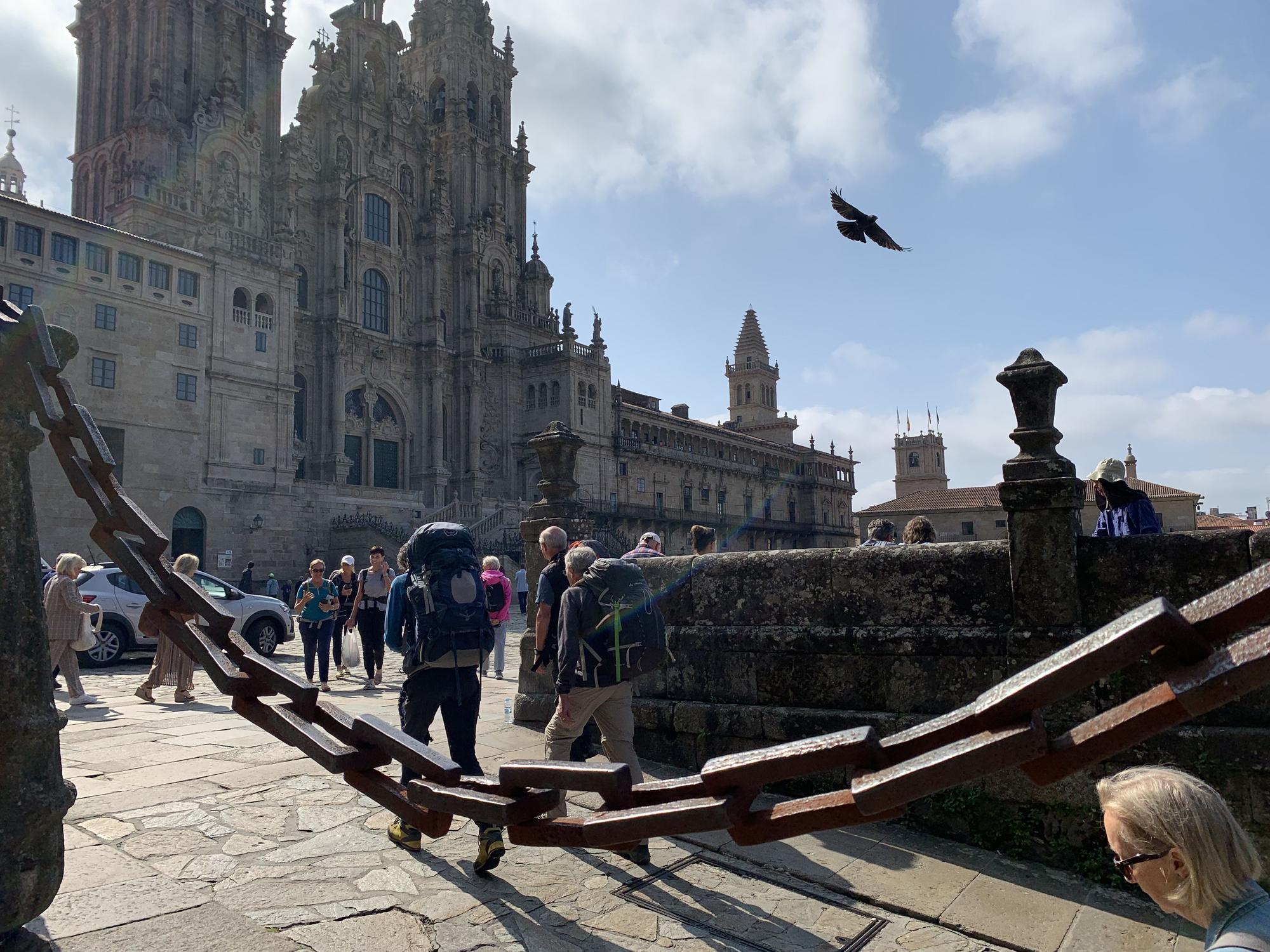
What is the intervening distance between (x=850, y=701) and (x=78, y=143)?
4465 cm

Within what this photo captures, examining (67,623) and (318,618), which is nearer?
(67,623)

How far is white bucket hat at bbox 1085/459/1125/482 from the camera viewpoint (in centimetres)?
565

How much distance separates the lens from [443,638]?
184 inches

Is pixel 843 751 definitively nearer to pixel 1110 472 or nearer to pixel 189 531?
pixel 1110 472

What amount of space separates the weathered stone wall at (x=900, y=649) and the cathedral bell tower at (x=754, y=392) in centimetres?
7974

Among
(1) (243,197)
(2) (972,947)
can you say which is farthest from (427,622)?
(1) (243,197)

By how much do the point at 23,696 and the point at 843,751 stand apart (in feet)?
7.60

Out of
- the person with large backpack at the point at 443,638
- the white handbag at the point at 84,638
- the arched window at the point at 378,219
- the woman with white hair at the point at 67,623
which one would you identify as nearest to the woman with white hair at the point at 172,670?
the woman with white hair at the point at 67,623

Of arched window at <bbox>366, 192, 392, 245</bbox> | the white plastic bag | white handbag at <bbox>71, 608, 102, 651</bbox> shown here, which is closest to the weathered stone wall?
white handbag at <bbox>71, 608, 102, 651</bbox>

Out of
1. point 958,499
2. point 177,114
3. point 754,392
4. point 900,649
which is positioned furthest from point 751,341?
point 900,649

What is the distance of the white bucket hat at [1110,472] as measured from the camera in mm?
5652

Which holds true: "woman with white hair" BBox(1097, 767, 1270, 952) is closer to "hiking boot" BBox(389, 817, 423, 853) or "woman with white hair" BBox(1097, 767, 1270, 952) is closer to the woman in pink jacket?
"hiking boot" BBox(389, 817, 423, 853)

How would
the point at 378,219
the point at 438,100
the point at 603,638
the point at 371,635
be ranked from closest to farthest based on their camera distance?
the point at 603,638
the point at 371,635
the point at 378,219
the point at 438,100

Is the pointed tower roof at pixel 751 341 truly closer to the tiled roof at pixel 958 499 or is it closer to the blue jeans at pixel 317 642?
the tiled roof at pixel 958 499
